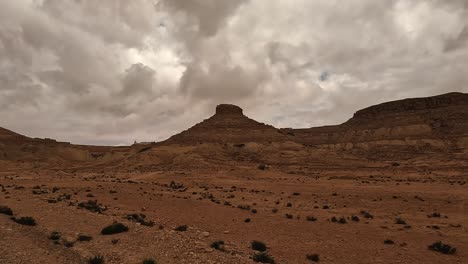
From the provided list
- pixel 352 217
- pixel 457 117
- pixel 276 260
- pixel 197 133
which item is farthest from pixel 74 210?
pixel 457 117

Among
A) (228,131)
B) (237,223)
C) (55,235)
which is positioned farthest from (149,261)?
(228,131)

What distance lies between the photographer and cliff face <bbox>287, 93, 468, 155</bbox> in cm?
9206

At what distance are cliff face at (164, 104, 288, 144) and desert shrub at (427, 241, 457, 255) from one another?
76520mm

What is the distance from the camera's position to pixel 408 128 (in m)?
103

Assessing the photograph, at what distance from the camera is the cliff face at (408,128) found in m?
92.1

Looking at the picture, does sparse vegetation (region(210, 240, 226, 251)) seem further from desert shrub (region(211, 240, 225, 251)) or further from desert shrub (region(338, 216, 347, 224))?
desert shrub (region(338, 216, 347, 224))

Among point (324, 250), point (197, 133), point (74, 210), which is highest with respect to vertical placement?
point (197, 133)

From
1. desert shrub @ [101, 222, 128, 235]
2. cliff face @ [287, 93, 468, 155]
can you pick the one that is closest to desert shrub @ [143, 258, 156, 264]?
desert shrub @ [101, 222, 128, 235]

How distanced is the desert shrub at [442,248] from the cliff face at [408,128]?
7967 centimetres

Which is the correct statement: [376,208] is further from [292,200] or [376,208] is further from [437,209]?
[292,200]

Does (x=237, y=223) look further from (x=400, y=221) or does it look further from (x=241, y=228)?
(x=400, y=221)

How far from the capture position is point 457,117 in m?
101

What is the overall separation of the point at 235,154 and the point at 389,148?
3919 centimetres

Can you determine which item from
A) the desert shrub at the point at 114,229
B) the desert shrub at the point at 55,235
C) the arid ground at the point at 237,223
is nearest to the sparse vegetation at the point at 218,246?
the arid ground at the point at 237,223
